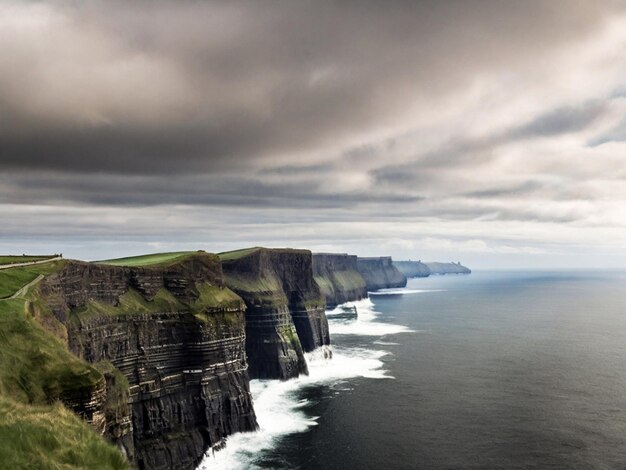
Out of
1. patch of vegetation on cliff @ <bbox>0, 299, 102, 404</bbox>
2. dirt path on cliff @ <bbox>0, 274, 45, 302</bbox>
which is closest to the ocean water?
dirt path on cliff @ <bbox>0, 274, 45, 302</bbox>

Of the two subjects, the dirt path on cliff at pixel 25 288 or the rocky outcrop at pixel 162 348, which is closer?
the dirt path on cliff at pixel 25 288

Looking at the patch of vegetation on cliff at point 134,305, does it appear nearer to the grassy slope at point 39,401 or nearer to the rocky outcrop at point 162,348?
the rocky outcrop at point 162,348

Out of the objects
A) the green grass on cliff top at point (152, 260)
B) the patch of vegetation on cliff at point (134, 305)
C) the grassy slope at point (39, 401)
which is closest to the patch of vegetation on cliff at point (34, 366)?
the grassy slope at point (39, 401)

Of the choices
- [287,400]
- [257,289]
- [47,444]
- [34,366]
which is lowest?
[287,400]

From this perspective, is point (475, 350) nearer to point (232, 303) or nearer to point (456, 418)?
point (456, 418)

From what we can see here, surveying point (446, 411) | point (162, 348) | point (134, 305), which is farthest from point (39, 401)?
point (446, 411)

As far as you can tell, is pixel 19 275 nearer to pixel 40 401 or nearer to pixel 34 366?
pixel 34 366

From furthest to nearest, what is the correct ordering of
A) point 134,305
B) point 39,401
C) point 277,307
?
1. point 277,307
2. point 134,305
3. point 39,401
